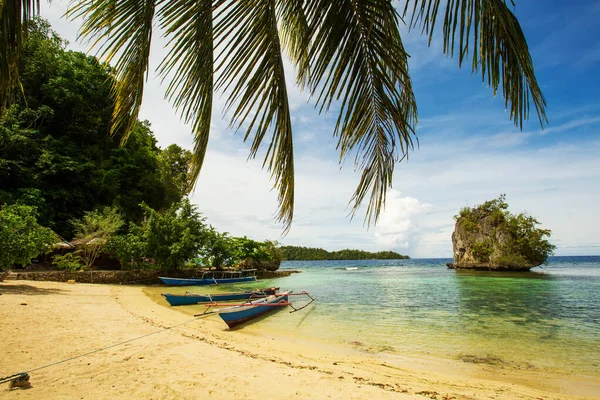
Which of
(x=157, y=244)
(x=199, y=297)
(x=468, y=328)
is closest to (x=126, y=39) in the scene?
(x=468, y=328)

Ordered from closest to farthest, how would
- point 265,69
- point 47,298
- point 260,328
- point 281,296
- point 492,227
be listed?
point 265,69 → point 260,328 → point 47,298 → point 281,296 → point 492,227

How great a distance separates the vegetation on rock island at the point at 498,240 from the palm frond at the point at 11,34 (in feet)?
152

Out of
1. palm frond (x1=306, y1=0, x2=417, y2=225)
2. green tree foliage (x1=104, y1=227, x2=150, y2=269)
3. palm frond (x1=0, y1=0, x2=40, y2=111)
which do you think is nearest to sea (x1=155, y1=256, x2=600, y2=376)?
palm frond (x1=306, y1=0, x2=417, y2=225)

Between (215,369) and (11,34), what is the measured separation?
5272 millimetres

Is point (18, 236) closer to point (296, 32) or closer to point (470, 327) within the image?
point (296, 32)

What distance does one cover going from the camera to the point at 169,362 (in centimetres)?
542

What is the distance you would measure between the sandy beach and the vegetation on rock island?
128ft

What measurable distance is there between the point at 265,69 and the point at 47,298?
12.5 meters

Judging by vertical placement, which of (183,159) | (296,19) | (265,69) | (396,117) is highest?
(183,159)

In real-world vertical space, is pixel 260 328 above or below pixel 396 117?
below

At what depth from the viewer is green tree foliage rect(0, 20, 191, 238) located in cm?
2084

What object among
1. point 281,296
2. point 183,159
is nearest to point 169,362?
point 281,296

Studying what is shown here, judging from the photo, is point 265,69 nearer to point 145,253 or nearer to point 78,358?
point 78,358

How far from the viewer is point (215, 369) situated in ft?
17.2
